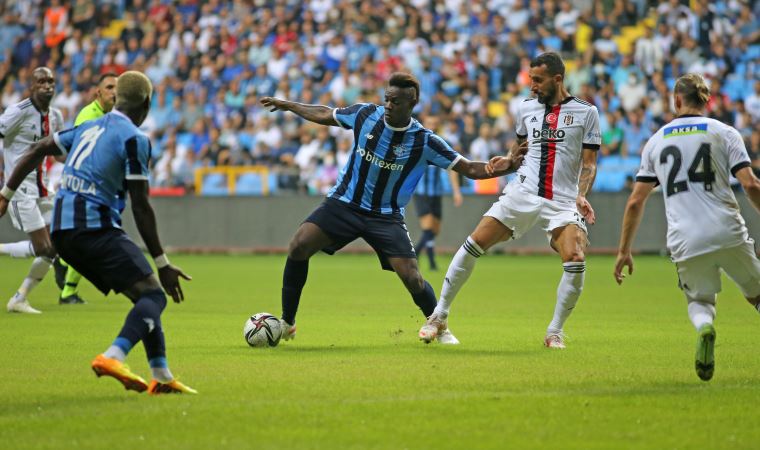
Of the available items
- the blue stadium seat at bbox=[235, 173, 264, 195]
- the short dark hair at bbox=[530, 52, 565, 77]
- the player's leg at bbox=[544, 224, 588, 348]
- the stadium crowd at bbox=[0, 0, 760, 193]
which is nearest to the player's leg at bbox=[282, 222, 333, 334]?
the player's leg at bbox=[544, 224, 588, 348]

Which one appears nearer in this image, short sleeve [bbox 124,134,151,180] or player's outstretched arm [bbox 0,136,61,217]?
short sleeve [bbox 124,134,151,180]

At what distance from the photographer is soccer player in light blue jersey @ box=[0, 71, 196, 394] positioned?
23.2 feet

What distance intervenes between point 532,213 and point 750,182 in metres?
2.64

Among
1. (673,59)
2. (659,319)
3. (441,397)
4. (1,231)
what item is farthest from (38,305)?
(673,59)

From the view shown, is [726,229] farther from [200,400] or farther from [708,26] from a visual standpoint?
[708,26]

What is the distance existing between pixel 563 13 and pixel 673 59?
10.1 ft

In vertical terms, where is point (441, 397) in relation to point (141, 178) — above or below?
below

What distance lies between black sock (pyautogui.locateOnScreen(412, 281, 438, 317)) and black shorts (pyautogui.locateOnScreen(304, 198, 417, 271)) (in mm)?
390

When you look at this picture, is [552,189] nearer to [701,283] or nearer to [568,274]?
[568,274]

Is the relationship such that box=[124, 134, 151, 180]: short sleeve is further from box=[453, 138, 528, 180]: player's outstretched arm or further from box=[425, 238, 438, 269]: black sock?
box=[425, 238, 438, 269]: black sock

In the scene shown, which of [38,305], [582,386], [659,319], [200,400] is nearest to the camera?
[200,400]

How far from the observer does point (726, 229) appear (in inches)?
311

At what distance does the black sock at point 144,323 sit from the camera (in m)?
7.07

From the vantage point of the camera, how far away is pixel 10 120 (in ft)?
44.6
